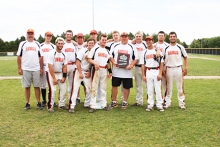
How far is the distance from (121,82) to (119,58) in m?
0.81

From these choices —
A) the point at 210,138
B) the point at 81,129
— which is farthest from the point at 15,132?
the point at 210,138

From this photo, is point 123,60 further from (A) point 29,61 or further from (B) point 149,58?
(A) point 29,61

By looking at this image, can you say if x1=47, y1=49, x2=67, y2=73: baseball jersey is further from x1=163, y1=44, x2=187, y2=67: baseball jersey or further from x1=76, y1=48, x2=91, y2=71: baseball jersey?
x1=163, y1=44, x2=187, y2=67: baseball jersey

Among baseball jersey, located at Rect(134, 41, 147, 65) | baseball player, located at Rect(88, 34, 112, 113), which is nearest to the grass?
baseball player, located at Rect(88, 34, 112, 113)

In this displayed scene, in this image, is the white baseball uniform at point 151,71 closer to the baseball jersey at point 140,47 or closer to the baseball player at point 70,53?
the baseball jersey at point 140,47

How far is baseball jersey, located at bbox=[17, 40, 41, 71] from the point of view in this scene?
7.40m

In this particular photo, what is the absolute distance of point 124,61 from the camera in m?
7.45

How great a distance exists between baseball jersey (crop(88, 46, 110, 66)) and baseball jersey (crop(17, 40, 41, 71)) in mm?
1449

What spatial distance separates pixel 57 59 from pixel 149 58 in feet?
7.82

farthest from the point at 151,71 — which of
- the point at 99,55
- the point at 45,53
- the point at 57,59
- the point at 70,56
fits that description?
the point at 45,53

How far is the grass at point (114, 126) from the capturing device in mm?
5023

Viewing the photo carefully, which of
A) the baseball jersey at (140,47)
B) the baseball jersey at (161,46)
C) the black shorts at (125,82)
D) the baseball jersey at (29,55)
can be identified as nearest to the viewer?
the baseball jersey at (29,55)

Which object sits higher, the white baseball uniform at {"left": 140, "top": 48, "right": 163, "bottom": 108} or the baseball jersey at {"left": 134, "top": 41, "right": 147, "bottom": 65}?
the baseball jersey at {"left": 134, "top": 41, "right": 147, "bottom": 65}

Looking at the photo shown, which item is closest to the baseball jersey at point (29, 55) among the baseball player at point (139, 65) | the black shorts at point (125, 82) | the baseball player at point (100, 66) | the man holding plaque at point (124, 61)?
the baseball player at point (100, 66)
